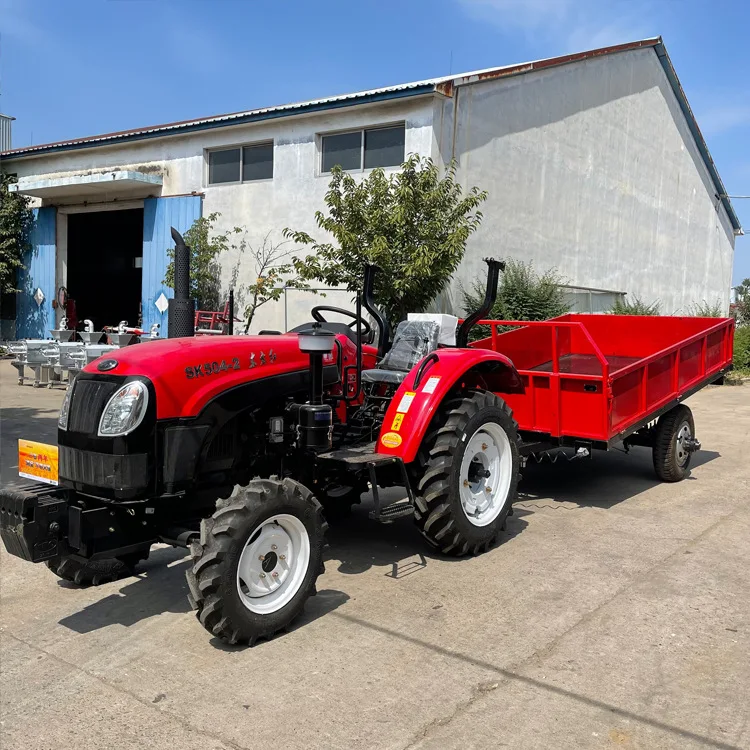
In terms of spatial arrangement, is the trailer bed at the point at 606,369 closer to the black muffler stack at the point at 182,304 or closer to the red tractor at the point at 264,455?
the red tractor at the point at 264,455

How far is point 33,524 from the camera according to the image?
3.45m

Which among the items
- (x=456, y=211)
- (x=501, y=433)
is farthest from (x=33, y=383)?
(x=501, y=433)

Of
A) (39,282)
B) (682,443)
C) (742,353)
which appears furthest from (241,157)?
(742,353)

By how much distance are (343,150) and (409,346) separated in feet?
28.4

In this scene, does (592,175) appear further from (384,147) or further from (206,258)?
(206,258)

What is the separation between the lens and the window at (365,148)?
40.9 ft

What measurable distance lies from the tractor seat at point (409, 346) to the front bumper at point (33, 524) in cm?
216

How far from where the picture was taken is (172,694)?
320 cm

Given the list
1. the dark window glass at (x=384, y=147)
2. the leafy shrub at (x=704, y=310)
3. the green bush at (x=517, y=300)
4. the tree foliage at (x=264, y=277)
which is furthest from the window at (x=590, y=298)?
the tree foliage at (x=264, y=277)

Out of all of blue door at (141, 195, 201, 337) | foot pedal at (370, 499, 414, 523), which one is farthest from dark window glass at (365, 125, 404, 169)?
foot pedal at (370, 499, 414, 523)

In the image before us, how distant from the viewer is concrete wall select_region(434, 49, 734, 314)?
13039 millimetres

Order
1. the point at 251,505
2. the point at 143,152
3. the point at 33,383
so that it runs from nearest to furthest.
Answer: the point at 251,505
the point at 33,383
the point at 143,152

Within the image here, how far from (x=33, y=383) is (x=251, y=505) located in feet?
37.8

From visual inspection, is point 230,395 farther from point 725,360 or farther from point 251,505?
point 725,360
